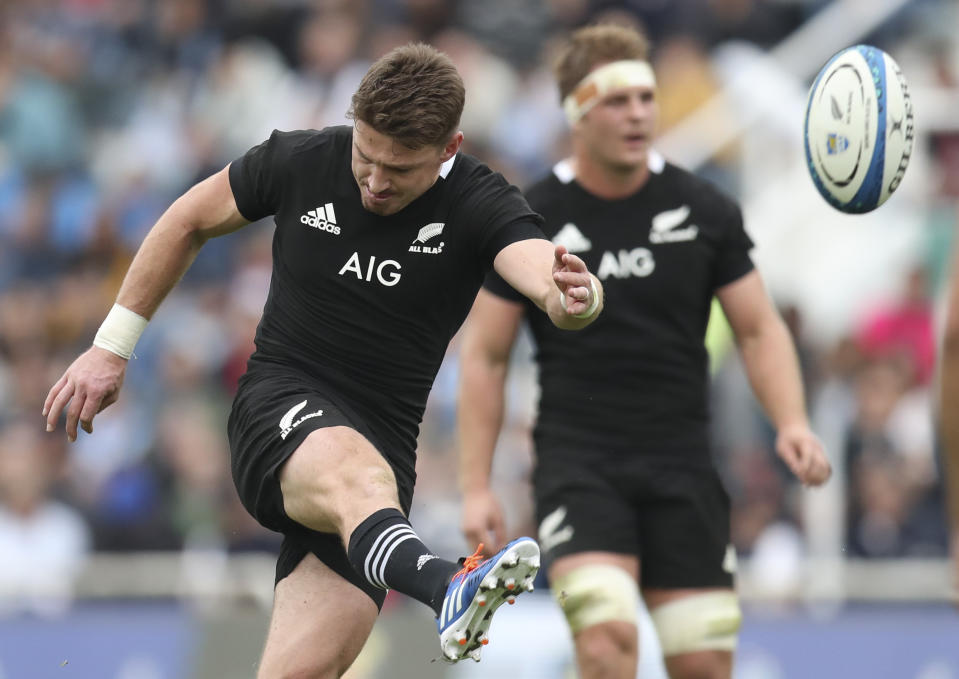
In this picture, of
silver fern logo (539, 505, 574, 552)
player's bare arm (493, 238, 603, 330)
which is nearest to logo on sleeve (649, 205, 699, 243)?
silver fern logo (539, 505, 574, 552)

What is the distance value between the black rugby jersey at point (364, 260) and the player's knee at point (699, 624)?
159cm

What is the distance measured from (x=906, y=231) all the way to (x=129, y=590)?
621cm

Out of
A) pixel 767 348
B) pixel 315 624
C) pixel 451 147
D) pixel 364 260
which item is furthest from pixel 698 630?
pixel 451 147

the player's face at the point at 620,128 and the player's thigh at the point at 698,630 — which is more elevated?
the player's face at the point at 620,128

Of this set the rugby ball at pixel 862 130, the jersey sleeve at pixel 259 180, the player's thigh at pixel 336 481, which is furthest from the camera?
the rugby ball at pixel 862 130

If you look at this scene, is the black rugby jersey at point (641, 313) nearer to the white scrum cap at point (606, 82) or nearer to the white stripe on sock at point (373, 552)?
the white scrum cap at point (606, 82)

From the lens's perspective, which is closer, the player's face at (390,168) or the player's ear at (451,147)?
the player's face at (390,168)

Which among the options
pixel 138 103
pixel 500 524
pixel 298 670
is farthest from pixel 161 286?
pixel 138 103

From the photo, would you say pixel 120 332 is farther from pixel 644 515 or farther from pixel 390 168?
pixel 644 515

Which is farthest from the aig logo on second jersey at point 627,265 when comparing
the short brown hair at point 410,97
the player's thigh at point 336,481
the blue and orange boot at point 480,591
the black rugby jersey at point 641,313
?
the blue and orange boot at point 480,591

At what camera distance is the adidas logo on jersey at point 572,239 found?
23.1 feet

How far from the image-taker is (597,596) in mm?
6602

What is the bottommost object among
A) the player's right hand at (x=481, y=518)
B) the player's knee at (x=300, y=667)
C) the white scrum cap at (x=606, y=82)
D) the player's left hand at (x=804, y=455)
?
the player's knee at (x=300, y=667)

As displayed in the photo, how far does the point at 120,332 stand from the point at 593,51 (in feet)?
8.26
